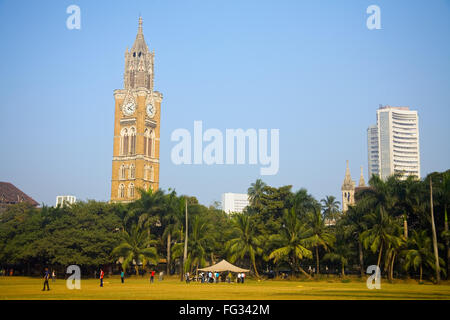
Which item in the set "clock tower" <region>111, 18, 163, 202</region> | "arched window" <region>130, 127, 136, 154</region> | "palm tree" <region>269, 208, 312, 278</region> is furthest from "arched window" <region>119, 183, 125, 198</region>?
"palm tree" <region>269, 208, 312, 278</region>

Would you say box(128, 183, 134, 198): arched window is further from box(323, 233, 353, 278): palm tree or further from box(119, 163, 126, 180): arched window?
box(323, 233, 353, 278): palm tree

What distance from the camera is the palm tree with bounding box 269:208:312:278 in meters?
54.6

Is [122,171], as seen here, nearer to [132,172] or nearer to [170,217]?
[132,172]

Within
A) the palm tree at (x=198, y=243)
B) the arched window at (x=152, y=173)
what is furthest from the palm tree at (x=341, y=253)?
the arched window at (x=152, y=173)

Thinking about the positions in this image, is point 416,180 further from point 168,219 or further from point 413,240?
point 168,219

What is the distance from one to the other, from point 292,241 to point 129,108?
61.2 meters

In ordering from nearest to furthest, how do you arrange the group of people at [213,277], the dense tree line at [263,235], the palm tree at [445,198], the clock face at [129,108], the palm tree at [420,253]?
1. the palm tree at [420,253]
2. the palm tree at [445,198]
3. the group of people at [213,277]
4. the dense tree line at [263,235]
5. the clock face at [129,108]

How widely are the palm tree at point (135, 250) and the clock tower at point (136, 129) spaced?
146 feet

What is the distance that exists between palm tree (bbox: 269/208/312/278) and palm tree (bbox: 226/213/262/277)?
2.17m

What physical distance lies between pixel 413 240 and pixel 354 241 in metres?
7.65

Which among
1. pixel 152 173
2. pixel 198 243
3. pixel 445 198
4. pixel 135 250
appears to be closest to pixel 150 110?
pixel 152 173

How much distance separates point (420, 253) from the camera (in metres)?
47.8

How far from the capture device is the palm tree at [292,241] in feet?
179

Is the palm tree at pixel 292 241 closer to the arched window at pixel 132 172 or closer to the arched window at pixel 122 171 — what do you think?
the arched window at pixel 132 172
